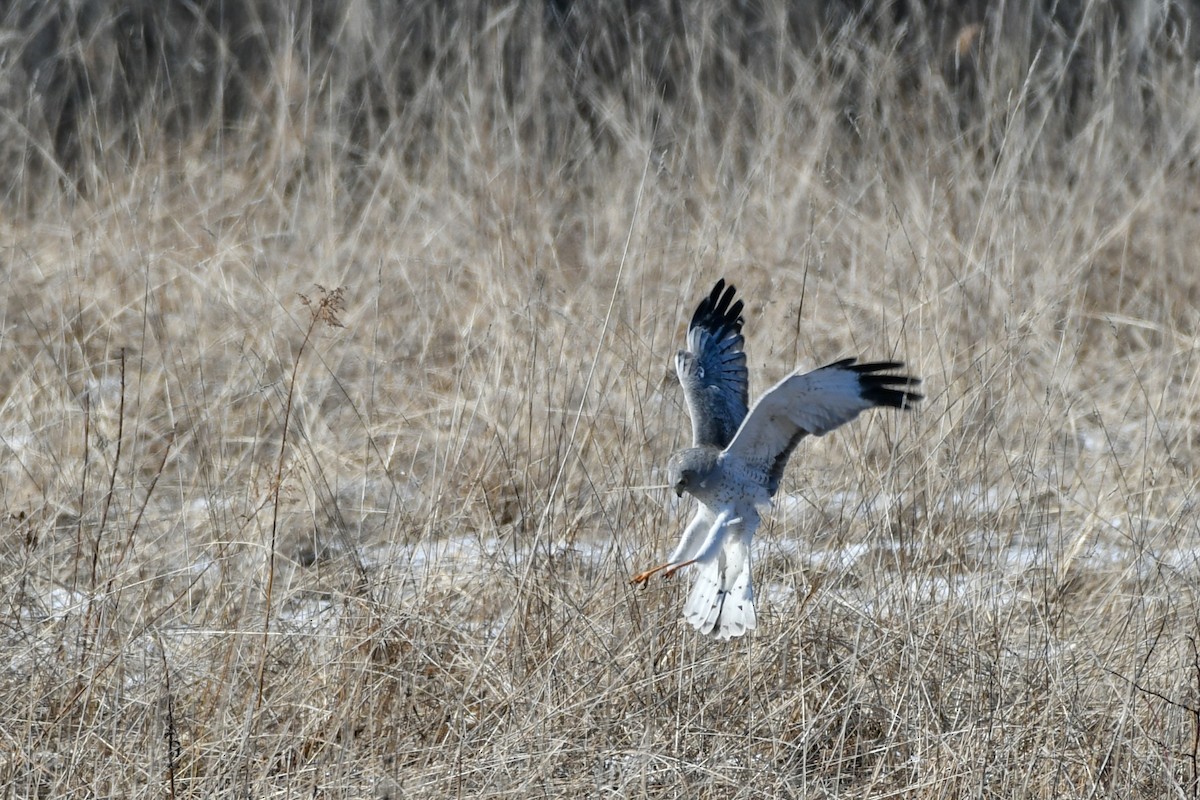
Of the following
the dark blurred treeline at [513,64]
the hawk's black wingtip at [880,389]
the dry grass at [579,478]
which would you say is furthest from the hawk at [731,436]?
the dark blurred treeline at [513,64]

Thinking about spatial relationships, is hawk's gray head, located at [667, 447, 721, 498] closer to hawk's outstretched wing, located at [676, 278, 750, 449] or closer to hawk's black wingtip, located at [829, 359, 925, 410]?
hawk's outstretched wing, located at [676, 278, 750, 449]

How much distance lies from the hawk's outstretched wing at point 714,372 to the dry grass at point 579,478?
264 mm

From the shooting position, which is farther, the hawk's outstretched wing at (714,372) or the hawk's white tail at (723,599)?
the hawk's outstretched wing at (714,372)

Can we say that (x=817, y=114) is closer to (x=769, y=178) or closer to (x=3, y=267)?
(x=769, y=178)

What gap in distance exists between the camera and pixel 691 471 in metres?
2.71

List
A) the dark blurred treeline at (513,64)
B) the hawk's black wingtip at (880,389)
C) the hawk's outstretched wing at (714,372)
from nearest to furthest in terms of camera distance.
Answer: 1. the hawk's black wingtip at (880,389)
2. the hawk's outstretched wing at (714,372)
3. the dark blurred treeline at (513,64)

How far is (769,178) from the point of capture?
512cm

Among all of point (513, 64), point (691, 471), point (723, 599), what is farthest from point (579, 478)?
point (513, 64)

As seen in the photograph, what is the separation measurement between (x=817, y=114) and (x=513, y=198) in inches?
45.6

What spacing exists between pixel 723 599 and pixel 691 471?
0.27 metres

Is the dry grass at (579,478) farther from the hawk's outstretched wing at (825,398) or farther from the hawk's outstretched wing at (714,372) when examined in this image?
the hawk's outstretched wing at (825,398)

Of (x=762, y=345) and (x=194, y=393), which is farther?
(x=762, y=345)

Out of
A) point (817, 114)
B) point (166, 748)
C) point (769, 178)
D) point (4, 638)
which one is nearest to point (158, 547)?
point (4, 638)

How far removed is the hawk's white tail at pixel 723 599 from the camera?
98.8 inches
